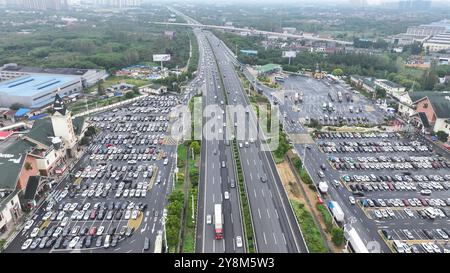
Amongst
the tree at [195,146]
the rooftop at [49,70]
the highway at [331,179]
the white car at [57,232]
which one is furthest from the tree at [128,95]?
the white car at [57,232]

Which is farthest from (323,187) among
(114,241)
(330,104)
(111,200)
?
(330,104)

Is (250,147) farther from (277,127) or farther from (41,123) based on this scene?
(41,123)

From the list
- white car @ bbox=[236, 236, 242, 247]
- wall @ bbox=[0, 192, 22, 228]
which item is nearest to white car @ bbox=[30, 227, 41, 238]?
wall @ bbox=[0, 192, 22, 228]

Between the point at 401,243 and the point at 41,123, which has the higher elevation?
the point at 41,123

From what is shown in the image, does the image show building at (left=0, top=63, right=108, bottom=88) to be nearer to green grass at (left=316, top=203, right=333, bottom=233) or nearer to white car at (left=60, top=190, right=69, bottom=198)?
white car at (left=60, top=190, right=69, bottom=198)

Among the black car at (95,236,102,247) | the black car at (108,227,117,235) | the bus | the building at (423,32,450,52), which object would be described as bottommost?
the black car at (95,236,102,247)

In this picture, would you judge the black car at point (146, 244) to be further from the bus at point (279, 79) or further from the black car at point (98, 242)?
the bus at point (279, 79)

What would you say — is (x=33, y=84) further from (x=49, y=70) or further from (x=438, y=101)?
(x=438, y=101)
